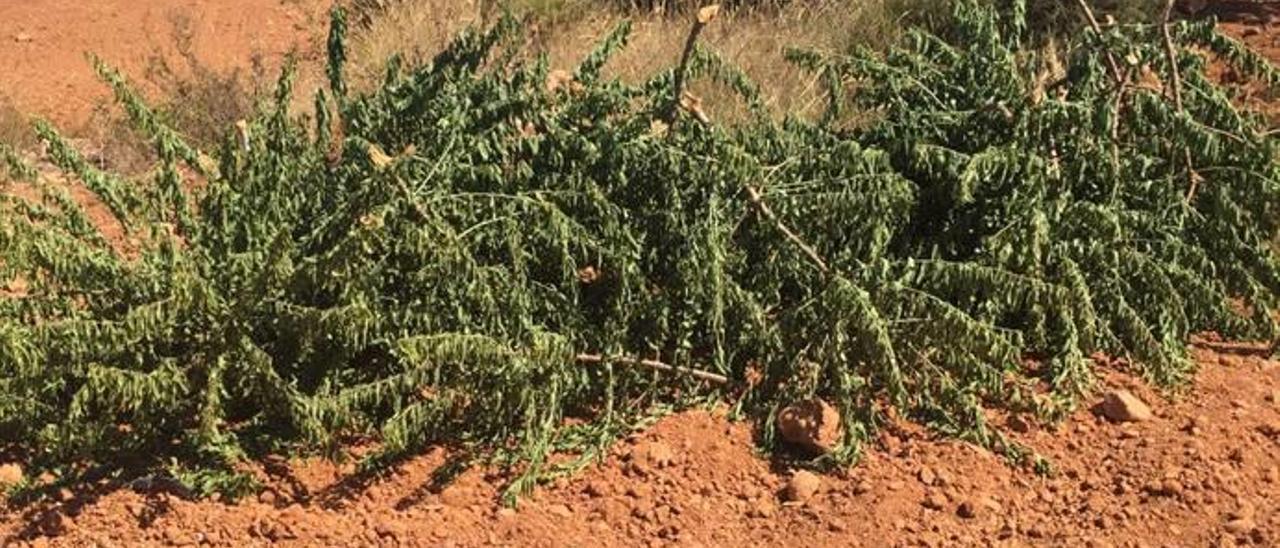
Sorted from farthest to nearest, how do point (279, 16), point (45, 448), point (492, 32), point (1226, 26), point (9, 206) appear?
point (279, 16) < point (1226, 26) < point (492, 32) < point (9, 206) < point (45, 448)

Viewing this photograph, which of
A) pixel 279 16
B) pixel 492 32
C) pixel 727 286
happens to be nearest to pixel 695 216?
pixel 727 286

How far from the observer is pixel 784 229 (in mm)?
3875

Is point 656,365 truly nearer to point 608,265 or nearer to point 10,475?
point 608,265

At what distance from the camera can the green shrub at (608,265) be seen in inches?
141

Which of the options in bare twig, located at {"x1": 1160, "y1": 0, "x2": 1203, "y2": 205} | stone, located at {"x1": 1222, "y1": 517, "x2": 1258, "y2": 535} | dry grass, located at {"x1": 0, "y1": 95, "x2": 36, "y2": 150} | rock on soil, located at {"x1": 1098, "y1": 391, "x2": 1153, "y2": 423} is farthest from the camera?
dry grass, located at {"x1": 0, "y1": 95, "x2": 36, "y2": 150}

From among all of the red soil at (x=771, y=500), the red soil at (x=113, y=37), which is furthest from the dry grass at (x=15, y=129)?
the red soil at (x=771, y=500)

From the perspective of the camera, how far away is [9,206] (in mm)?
3979

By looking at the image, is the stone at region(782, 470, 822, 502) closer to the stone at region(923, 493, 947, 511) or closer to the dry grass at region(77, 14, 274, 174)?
the stone at region(923, 493, 947, 511)

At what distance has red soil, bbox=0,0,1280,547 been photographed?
11.3ft

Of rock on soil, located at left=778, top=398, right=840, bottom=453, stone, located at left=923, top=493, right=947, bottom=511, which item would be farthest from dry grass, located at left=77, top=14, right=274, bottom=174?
stone, located at left=923, top=493, right=947, bottom=511

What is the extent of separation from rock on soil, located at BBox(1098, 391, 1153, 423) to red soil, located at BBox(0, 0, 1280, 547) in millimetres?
28

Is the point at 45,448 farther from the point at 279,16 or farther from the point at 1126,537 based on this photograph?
the point at 279,16

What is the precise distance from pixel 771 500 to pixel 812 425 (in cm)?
23

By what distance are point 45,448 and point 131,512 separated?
34 centimetres
